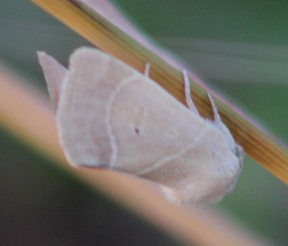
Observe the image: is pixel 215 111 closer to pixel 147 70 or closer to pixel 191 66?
pixel 147 70

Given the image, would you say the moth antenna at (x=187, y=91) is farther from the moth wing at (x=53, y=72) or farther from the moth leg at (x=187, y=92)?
the moth wing at (x=53, y=72)

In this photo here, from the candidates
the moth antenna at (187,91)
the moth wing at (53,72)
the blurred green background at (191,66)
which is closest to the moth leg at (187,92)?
the moth antenna at (187,91)

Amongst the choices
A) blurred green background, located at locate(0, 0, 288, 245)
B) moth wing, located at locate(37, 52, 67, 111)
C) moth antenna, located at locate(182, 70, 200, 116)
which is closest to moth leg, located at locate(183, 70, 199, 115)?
moth antenna, located at locate(182, 70, 200, 116)

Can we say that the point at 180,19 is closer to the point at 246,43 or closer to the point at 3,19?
the point at 246,43

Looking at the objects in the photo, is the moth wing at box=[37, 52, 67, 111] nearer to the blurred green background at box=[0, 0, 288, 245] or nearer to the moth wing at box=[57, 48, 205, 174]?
the moth wing at box=[57, 48, 205, 174]

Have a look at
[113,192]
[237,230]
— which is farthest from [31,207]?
[237,230]

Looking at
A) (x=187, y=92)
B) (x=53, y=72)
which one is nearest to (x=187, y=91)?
(x=187, y=92)
